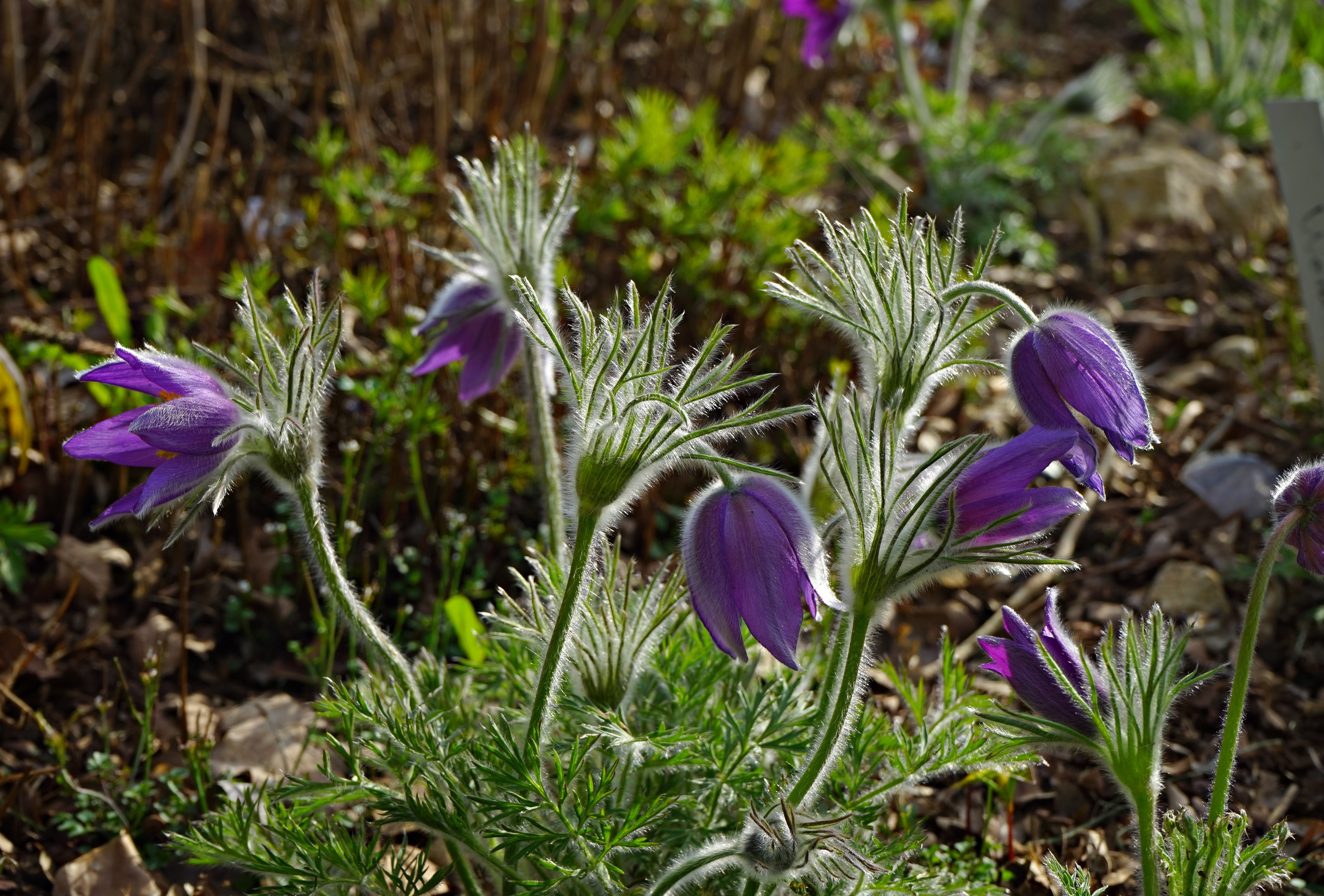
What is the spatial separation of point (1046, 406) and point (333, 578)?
885 millimetres

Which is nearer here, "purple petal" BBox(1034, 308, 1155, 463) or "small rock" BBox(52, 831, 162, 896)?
"purple petal" BBox(1034, 308, 1155, 463)

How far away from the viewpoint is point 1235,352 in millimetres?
3277

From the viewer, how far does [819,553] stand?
1275 millimetres

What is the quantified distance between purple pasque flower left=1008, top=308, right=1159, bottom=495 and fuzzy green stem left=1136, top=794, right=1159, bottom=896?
36 centimetres

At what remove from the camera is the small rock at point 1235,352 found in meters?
3.24

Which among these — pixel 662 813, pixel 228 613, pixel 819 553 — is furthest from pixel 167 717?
pixel 819 553

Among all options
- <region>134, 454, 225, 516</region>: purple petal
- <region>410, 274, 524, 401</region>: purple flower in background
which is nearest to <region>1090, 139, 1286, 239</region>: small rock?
<region>410, 274, 524, 401</region>: purple flower in background

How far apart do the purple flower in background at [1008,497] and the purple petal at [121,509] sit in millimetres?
923

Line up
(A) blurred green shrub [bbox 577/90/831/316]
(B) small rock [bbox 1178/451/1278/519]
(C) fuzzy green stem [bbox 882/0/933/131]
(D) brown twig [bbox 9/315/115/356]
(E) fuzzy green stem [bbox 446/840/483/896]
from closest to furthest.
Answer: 1. (E) fuzzy green stem [bbox 446/840/483/896]
2. (D) brown twig [bbox 9/315/115/356]
3. (B) small rock [bbox 1178/451/1278/519]
4. (A) blurred green shrub [bbox 577/90/831/316]
5. (C) fuzzy green stem [bbox 882/0/933/131]

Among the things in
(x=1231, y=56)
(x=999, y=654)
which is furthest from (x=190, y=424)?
(x=1231, y=56)

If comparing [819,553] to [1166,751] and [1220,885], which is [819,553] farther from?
[1166,751]

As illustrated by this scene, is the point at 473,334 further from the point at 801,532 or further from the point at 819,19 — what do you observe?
the point at 819,19

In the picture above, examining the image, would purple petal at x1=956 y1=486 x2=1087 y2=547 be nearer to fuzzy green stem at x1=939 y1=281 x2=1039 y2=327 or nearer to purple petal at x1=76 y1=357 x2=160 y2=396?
fuzzy green stem at x1=939 y1=281 x2=1039 y2=327

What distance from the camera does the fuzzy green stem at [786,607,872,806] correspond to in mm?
1249
